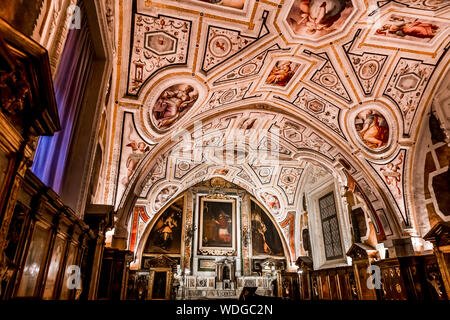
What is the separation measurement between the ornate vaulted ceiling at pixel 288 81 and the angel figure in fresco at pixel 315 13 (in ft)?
0.09

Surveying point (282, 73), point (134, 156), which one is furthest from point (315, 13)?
point (134, 156)

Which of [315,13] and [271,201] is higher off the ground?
[315,13]

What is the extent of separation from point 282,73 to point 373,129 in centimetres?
413

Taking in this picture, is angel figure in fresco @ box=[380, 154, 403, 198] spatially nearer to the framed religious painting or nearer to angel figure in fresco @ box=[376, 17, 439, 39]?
angel figure in fresco @ box=[376, 17, 439, 39]

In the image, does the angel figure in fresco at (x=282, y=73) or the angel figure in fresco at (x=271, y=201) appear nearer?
the angel figure in fresco at (x=282, y=73)

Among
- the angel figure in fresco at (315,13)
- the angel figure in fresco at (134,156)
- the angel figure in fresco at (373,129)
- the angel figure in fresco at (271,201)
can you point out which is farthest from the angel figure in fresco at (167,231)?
the angel figure in fresco at (315,13)

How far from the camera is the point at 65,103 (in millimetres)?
4207

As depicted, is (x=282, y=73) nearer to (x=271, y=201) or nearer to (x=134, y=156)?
(x=134, y=156)

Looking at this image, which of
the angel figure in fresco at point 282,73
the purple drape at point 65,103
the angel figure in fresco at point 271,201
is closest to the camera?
the purple drape at point 65,103

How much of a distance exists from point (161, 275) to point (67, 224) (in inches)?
463

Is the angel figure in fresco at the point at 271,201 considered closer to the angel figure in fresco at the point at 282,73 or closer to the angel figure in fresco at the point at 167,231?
the angel figure in fresco at the point at 167,231

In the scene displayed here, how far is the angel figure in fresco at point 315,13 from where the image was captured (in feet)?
22.1

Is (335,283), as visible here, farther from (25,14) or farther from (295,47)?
(25,14)

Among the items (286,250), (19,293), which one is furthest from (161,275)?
(19,293)
